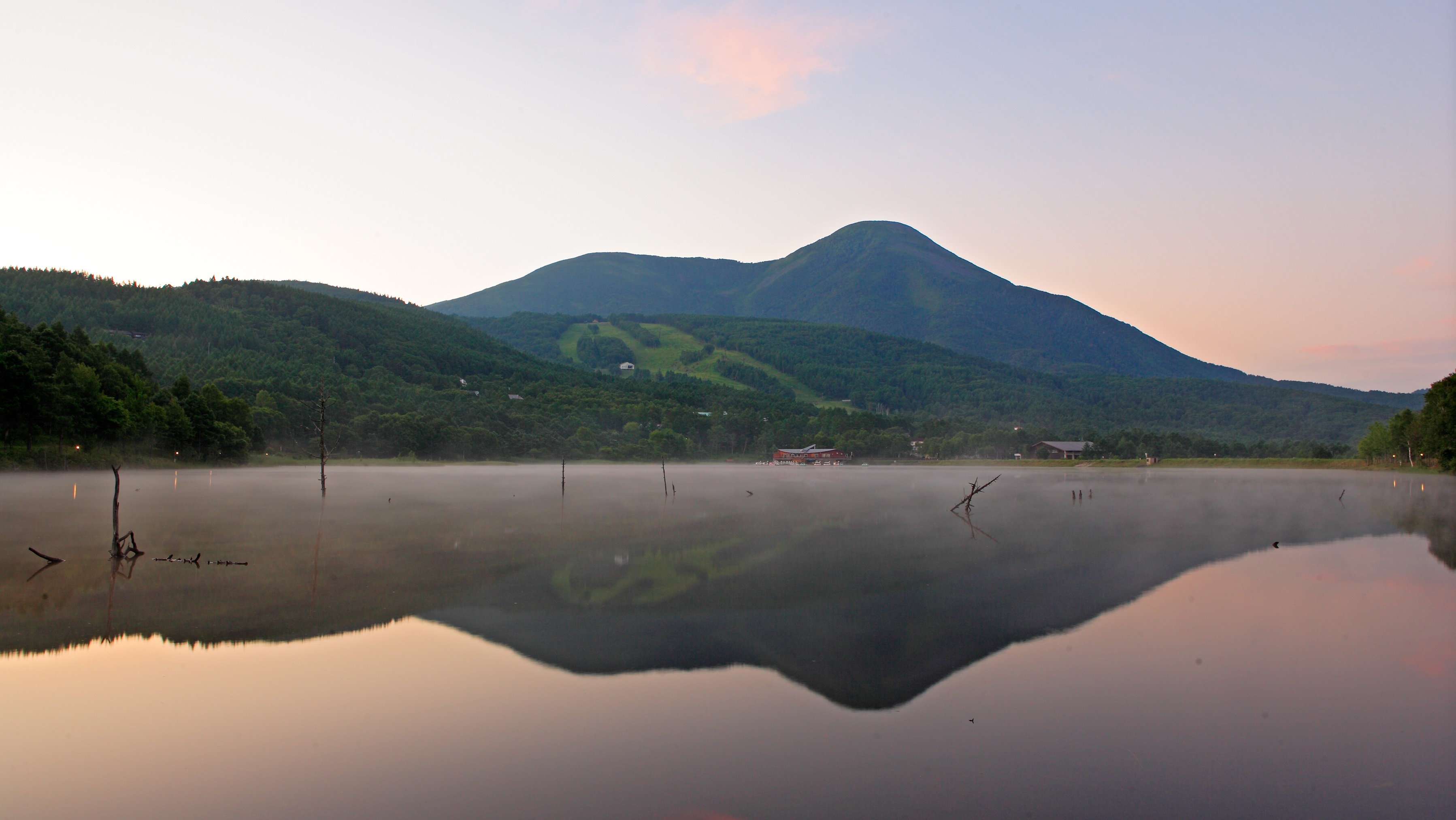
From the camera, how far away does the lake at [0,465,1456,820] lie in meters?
9.05

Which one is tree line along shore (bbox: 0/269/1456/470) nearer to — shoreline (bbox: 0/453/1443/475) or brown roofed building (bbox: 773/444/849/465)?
shoreline (bbox: 0/453/1443/475)

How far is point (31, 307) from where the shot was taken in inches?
4786

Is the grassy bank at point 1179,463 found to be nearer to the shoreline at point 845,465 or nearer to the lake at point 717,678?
the shoreline at point 845,465

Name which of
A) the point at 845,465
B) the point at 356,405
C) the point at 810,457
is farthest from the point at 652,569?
the point at 810,457

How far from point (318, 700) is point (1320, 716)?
14.0 m

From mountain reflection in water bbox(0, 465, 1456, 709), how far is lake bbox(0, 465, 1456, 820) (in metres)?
0.16

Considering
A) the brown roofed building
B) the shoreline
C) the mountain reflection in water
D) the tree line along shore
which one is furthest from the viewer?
the brown roofed building

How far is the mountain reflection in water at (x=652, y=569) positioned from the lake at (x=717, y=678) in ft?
0.51

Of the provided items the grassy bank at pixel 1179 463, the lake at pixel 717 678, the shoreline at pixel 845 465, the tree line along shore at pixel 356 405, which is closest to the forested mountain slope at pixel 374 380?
the tree line along shore at pixel 356 405

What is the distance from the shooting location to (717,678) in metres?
13.0

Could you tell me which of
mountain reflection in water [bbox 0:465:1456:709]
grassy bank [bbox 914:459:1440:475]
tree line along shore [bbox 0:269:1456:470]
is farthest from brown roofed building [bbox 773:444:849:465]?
mountain reflection in water [bbox 0:465:1456:709]

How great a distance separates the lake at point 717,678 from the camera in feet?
29.7

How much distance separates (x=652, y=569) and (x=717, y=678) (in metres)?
10.1

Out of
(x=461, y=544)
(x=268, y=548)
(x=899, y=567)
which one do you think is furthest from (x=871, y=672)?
(x=268, y=548)
